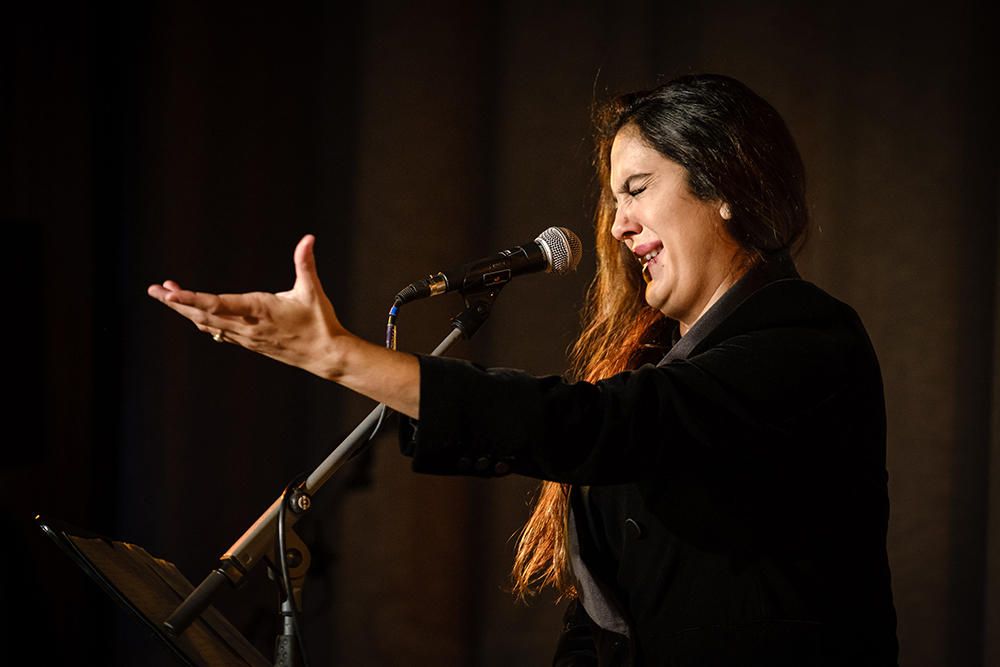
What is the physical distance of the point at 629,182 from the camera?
56.4 inches

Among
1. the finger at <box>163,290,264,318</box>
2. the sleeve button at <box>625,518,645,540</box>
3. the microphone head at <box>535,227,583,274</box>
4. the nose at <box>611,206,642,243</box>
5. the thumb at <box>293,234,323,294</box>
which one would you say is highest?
the nose at <box>611,206,642,243</box>

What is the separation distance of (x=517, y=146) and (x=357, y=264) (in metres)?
0.52

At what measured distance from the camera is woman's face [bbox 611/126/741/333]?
1376 millimetres

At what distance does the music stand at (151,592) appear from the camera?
1119 mm

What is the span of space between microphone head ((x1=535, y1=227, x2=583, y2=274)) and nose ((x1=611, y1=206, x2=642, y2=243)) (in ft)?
0.23

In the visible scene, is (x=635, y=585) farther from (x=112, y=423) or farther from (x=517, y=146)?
(x=112, y=423)

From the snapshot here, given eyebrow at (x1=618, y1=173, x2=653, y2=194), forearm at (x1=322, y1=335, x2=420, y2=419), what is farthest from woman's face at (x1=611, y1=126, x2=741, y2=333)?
forearm at (x1=322, y1=335, x2=420, y2=419)

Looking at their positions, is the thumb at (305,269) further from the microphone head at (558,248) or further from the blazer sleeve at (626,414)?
the microphone head at (558,248)

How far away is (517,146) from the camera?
242cm

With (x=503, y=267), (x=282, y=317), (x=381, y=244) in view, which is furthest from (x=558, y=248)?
(x=381, y=244)

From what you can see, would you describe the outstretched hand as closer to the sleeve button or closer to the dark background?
the sleeve button

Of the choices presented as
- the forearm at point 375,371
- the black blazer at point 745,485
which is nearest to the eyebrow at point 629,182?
the black blazer at point 745,485

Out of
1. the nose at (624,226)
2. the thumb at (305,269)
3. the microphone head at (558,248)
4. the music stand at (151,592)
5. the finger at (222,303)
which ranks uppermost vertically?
the nose at (624,226)

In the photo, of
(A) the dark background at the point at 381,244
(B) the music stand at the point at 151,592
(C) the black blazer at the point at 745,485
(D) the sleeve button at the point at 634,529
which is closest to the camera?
(C) the black blazer at the point at 745,485
